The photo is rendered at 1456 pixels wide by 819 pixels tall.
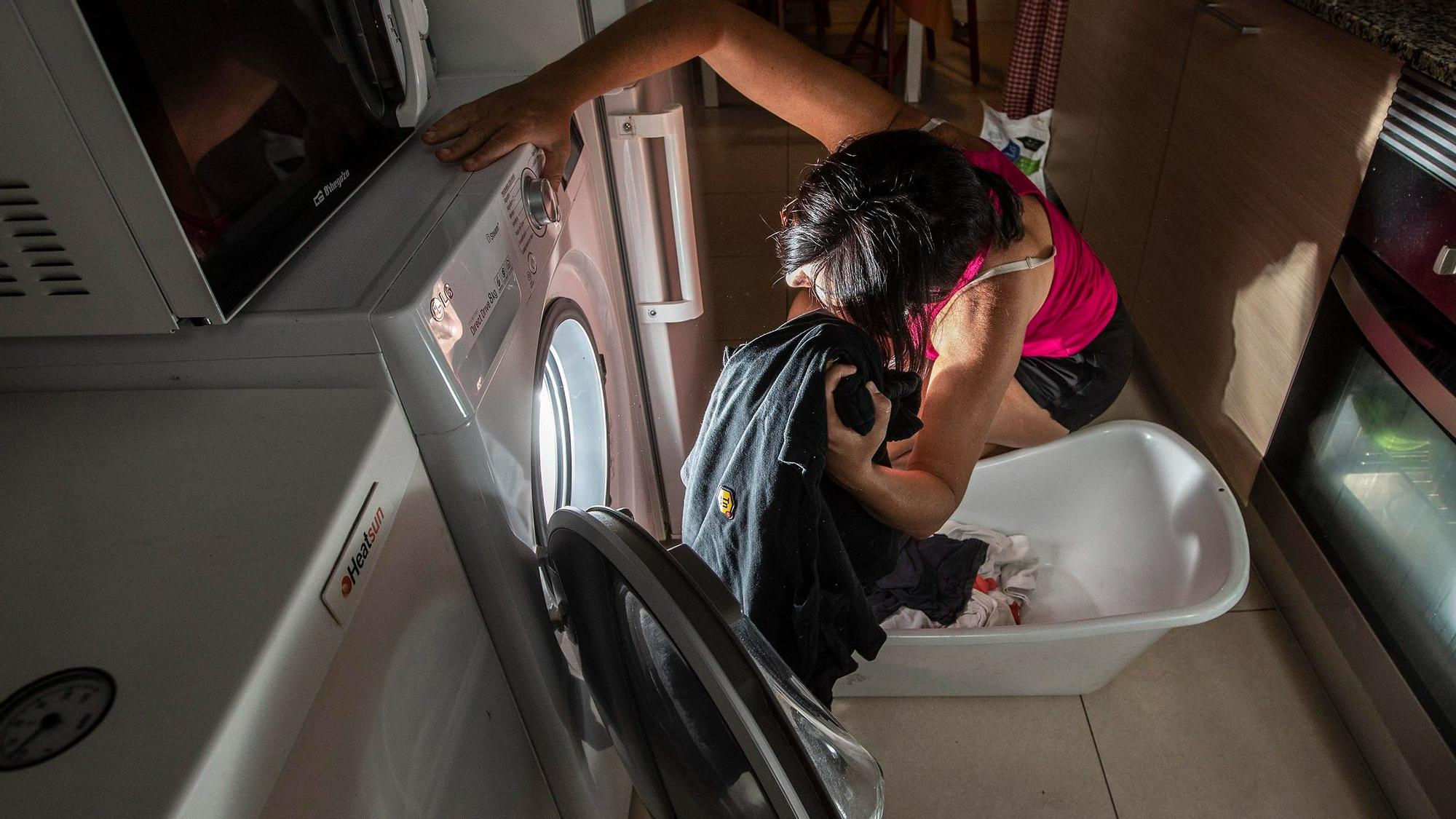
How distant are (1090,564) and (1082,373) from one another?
1.15 feet

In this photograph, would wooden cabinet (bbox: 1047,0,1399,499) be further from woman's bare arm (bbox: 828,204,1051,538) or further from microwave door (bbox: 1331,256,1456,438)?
woman's bare arm (bbox: 828,204,1051,538)

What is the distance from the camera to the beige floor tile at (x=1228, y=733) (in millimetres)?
1311

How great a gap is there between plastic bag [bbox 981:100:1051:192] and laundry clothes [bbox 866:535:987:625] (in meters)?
1.52

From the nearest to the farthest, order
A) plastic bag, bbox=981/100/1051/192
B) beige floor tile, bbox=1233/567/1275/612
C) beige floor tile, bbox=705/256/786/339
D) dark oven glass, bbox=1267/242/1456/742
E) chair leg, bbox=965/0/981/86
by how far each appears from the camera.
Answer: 1. dark oven glass, bbox=1267/242/1456/742
2. beige floor tile, bbox=1233/567/1275/612
3. beige floor tile, bbox=705/256/786/339
4. plastic bag, bbox=981/100/1051/192
5. chair leg, bbox=965/0/981/86

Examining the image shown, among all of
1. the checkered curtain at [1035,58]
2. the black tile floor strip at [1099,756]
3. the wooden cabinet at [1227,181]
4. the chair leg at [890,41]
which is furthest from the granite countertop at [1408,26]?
the chair leg at [890,41]

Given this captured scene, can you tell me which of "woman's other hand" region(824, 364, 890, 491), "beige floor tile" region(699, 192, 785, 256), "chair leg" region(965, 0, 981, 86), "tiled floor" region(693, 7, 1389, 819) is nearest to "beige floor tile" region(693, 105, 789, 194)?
"beige floor tile" region(699, 192, 785, 256)

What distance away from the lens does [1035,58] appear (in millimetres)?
2619

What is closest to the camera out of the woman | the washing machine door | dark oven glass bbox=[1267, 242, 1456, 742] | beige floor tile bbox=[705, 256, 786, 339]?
the washing machine door

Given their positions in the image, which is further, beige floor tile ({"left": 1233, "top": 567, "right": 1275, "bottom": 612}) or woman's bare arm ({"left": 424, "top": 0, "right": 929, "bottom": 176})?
beige floor tile ({"left": 1233, "top": 567, "right": 1275, "bottom": 612})

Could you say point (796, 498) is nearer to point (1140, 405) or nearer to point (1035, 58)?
point (1140, 405)

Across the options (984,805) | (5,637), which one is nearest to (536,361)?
(5,637)

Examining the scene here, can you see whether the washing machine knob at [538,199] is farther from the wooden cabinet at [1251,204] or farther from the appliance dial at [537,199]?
the wooden cabinet at [1251,204]

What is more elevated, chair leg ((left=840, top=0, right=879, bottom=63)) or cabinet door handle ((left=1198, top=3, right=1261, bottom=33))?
cabinet door handle ((left=1198, top=3, right=1261, bottom=33))

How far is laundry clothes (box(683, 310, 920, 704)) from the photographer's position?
929mm
